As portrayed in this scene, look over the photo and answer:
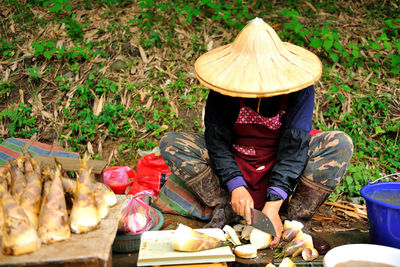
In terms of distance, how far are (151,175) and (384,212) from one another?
6.81 feet

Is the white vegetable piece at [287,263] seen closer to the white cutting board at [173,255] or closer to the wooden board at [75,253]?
the white cutting board at [173,255]

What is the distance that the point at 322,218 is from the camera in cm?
367

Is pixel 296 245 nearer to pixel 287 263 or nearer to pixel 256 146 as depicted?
pixel 287 263

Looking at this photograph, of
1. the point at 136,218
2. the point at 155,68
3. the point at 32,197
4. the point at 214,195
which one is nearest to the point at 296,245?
the point at 214,195

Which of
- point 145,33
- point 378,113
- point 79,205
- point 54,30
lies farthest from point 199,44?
point 79,205

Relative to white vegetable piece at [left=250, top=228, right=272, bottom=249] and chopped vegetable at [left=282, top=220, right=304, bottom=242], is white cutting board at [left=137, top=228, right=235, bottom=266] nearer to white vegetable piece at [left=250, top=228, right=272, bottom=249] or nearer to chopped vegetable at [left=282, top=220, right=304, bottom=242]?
white vegetable piece at [left=250, top=228, right=272, bottom=249]

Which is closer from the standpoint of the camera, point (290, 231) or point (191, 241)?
point (191, 241)

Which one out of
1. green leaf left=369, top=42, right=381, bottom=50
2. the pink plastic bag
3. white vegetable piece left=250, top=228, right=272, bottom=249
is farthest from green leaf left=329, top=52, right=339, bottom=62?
white vegetable piece left=250, top=228, right=272, bottom=249

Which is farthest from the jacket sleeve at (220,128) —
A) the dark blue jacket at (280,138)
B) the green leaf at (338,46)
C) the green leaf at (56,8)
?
the green leaf at (56,8)

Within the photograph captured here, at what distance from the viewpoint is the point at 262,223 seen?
2.79 metres

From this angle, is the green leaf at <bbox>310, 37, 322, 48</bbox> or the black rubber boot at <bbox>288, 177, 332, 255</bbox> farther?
the green leaf at <bbox>310, 37, 322, 48</bbox>

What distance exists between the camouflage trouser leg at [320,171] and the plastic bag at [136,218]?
109cm

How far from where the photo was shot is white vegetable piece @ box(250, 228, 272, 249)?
2.79 metres

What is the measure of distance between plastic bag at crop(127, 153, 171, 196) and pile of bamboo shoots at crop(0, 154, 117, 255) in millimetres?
1336
